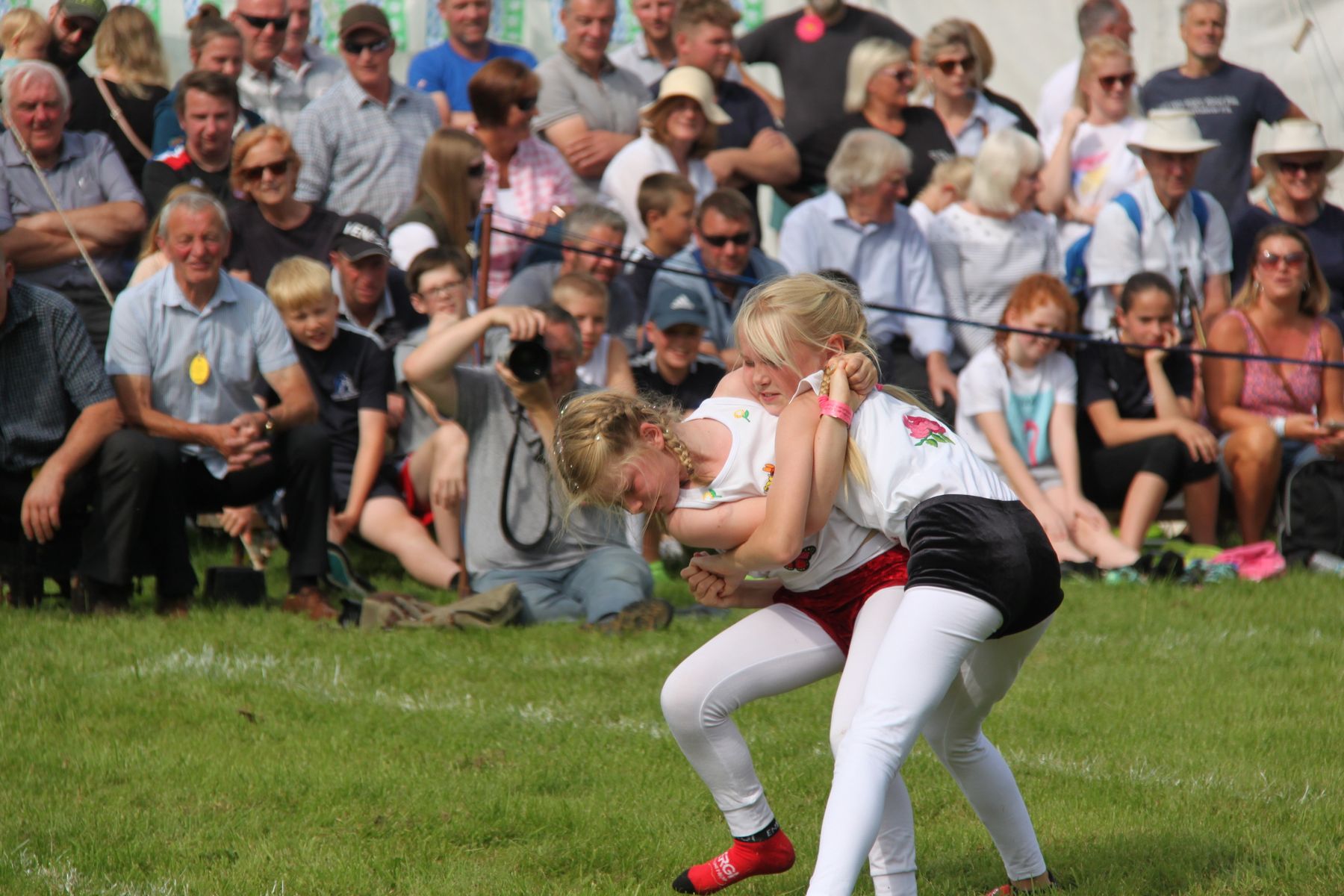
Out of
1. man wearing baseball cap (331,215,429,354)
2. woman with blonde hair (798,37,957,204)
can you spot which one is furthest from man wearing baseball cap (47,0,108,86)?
woman with blonde hair (798,37,957,204)

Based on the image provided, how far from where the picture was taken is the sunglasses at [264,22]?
28.4 ft

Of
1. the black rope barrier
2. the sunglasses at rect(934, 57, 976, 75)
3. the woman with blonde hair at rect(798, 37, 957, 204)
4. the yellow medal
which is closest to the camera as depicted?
the yellow medal

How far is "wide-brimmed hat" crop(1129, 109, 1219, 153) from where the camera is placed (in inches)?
342

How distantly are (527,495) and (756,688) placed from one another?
3.47m

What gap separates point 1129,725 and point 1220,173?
18.9ft

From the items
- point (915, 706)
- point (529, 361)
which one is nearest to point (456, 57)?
point (529, 361)

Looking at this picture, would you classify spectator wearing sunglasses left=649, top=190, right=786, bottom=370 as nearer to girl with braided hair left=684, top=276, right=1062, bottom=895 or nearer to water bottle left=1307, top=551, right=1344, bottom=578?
water bottle left=1307, top=551, right=1344, bottom=578

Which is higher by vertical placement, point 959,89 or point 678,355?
point 959,89

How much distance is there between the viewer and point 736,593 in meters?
3.62

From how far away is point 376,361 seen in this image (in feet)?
24.6

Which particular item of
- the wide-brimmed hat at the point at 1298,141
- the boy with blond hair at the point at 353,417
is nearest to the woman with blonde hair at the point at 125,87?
the boy with blond hair at the point at 353,417

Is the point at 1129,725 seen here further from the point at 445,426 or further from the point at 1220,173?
the point at 1220,173

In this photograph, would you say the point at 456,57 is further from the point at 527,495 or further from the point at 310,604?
the point at 310,604

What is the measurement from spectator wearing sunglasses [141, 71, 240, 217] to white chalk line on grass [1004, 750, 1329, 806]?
17.3 feet
